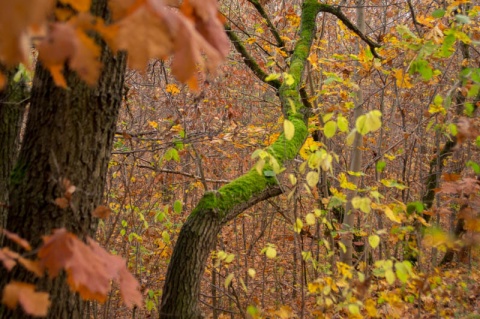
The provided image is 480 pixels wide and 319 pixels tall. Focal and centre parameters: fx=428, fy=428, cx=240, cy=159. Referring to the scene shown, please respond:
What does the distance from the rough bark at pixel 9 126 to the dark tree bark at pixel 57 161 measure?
2.09 ft

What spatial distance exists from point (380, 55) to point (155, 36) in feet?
15.4

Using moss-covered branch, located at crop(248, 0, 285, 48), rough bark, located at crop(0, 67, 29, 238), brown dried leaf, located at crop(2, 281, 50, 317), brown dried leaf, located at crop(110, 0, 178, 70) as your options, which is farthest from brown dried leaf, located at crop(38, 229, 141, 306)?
moss-covered branch, located at crop(248, 0, 285, 48)

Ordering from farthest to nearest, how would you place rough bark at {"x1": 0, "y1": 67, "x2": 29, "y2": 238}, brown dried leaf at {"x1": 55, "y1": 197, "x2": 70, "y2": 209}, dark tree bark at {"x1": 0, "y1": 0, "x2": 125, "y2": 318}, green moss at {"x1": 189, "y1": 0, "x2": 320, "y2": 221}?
green moss at {"x1": 189, "y1": 0, "x2": 320, "y2": 221} → rough bark at {"x1": 0, "y1": 67, "x2": 29, "y2": 238} → dark tree bark at {"x1": 0, "y1": 0, "x2": 125, "y2": 318} → brown dried leaf at {"x1": 55, "y1": 197, "x2": 70, "y2": 209}

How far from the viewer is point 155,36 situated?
926 millimetres

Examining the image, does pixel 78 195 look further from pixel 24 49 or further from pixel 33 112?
pixel 24 49

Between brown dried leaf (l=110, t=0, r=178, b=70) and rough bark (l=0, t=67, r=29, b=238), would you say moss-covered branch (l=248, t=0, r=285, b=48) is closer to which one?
rough bark (l=0, t=67, r=29, b=238)

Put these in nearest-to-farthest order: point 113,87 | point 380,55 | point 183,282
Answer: point 113,87 → point 183,282 → point 380,55

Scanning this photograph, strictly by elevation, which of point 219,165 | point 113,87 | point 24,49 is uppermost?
point 219,165

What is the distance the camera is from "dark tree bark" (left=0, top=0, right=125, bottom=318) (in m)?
1.99

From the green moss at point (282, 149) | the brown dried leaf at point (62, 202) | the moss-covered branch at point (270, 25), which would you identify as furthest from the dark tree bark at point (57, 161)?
the moss-covered branch at point (270, 25)

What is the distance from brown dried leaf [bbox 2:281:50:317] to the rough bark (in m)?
1.54

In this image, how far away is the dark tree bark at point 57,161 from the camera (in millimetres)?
1992

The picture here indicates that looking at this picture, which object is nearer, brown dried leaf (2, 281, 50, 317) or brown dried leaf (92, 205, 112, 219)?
brown dried leaf (2, 281, 50, 317)

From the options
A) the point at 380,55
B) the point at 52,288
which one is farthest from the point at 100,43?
the point at 380,55
